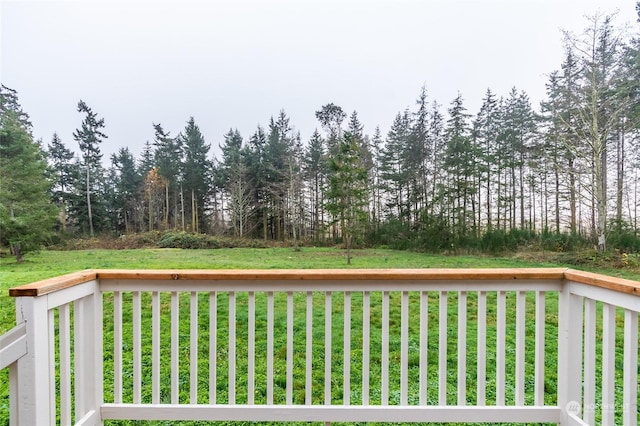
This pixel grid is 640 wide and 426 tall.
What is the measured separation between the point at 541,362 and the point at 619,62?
6.40 feet

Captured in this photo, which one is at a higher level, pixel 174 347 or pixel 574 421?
pixel 174 347

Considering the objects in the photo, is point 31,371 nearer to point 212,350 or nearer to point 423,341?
point 212,350

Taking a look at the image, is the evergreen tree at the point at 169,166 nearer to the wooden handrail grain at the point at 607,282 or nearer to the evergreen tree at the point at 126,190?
the evergreen tree at the point at 126,190

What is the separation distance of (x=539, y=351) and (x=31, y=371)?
6.02 ft

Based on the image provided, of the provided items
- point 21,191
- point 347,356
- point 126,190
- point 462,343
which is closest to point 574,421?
point 462,343

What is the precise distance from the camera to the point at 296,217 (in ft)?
7.77

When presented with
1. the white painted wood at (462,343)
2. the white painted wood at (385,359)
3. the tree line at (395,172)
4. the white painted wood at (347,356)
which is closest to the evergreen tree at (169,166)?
the tree line at (395,172)

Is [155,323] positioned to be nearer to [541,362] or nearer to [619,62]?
[541,362]

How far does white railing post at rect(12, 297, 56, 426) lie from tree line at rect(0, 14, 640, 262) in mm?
1265

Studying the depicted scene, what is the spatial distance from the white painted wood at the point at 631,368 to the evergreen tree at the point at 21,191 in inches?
117

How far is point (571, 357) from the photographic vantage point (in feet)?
4.19

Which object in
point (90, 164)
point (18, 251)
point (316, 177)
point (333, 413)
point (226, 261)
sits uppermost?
point (90, 164)

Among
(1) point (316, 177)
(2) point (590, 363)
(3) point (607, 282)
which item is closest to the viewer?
(3) point (607, 282)

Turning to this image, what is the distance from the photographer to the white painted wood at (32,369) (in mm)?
1001
